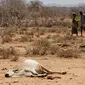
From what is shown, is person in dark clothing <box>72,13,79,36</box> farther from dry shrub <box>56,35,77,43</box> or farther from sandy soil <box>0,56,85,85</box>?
sandy soil <box>0,56,85,85</box>

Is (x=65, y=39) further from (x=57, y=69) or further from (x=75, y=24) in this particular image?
(x=57, y=69)

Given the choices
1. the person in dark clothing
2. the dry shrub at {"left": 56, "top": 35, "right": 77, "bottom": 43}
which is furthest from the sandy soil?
the person in dark clothing

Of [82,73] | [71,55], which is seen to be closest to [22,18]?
[71,55]

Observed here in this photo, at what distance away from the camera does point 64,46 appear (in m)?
20.8

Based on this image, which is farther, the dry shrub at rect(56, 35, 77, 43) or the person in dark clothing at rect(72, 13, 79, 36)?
the person in dark clothing at rect(72, 13, 79, 36)

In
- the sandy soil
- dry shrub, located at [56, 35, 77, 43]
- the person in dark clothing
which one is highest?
the person in dark clothing

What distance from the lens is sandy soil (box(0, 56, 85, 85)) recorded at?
10.7 metres

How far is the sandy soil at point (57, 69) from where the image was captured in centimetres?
1070

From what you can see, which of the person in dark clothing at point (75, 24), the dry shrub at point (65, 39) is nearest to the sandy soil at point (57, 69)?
the dry shrub at point (65, 39)

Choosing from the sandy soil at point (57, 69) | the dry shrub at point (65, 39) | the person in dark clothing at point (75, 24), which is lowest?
the dry shrub at point (65, 39)

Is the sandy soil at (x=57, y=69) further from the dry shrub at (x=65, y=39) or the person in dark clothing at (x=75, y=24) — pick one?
the person in dark clothing at (x=75, y=24)

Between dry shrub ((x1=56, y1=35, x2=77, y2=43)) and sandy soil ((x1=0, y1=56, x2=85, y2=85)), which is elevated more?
sandy soil ((x1=0, y1=56, x2=85, y2=85))

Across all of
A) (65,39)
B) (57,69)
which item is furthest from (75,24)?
(57,69)

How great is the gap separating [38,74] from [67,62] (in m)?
3.63
